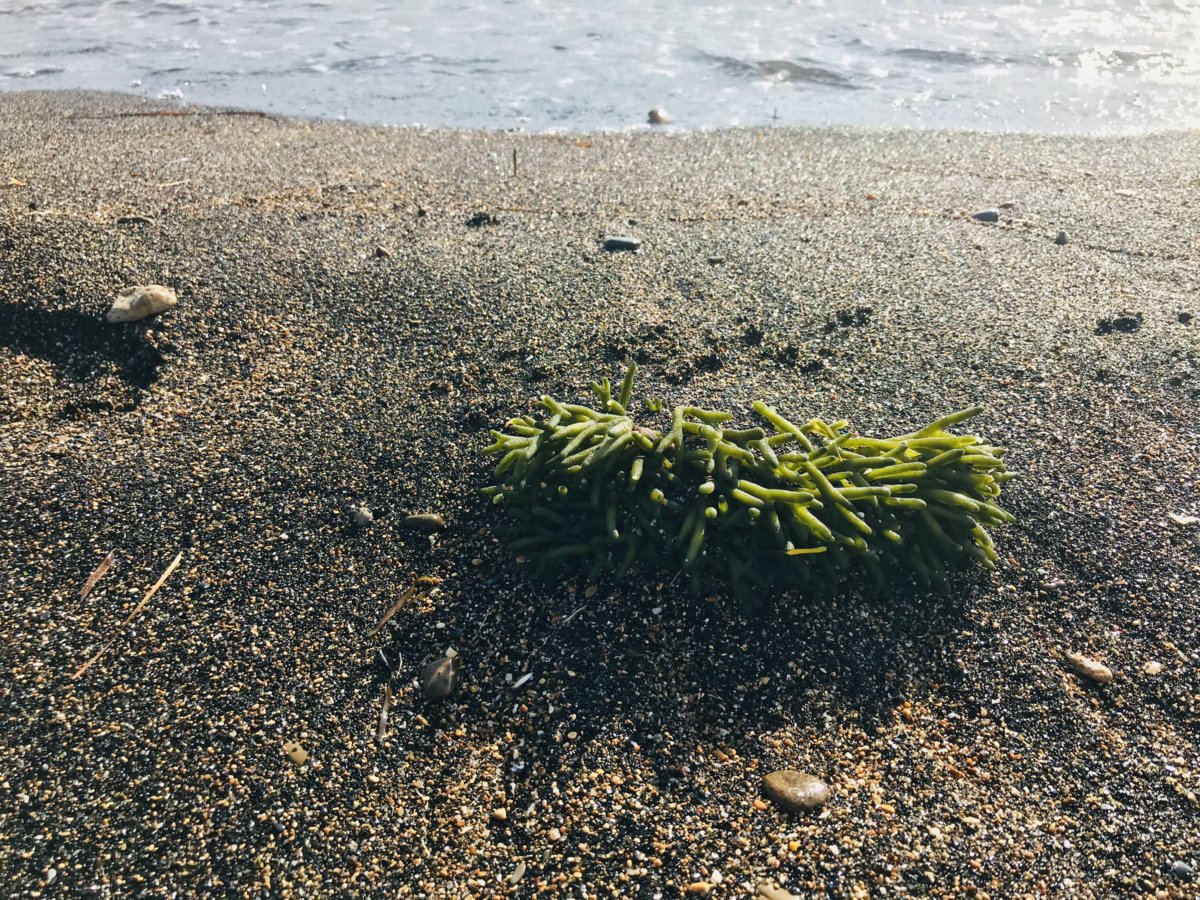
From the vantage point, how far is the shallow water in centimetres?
1033

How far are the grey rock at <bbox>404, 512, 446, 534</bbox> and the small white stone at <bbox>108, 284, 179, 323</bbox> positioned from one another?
232 centimetres

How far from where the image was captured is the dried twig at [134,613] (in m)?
3.34

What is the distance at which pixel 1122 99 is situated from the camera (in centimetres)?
1087

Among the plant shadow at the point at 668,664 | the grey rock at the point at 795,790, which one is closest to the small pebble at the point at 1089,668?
the plant shadow at the point at 668,664

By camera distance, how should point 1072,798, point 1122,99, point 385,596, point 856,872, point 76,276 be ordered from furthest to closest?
point 1122,99 → point 76,276 → point 385,596 → point 1072,798 → point 856,872

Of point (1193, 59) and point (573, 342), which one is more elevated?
point (1193, 59)

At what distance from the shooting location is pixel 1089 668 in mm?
3451

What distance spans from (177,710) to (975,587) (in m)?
3.27

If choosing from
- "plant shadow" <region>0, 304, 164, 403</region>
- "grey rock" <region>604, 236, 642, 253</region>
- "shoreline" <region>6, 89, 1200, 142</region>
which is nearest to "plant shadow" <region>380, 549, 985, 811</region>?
"plant shadow" <region>0, 304, 164, 403</region>

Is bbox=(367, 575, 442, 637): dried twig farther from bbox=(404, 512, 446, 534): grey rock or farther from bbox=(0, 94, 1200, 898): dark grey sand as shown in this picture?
bbox=(404, 512, 446, 534): grey rock

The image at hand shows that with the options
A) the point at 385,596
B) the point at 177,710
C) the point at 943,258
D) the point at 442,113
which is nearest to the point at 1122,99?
the point at 943,258

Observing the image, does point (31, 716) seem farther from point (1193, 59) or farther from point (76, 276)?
point (1193, 59)

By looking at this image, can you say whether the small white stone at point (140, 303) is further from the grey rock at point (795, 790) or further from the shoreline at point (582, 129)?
the shoreline at point (582, 129)

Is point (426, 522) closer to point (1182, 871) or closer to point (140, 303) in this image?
point (140, 303)
